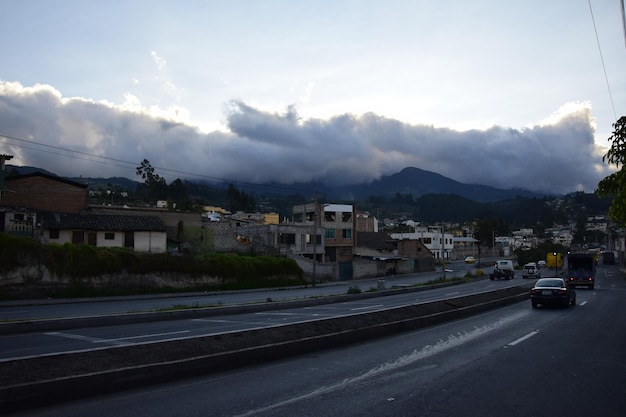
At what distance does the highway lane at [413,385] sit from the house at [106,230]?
42488mm

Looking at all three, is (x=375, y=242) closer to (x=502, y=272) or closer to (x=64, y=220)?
(x=502, y=272)

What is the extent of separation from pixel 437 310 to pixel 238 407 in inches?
549

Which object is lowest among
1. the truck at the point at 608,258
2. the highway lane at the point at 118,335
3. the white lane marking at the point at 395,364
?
the truck at the point at 608,258

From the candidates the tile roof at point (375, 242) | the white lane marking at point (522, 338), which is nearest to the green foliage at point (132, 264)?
the white lane marking at point (522, 338)

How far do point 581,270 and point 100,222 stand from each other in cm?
4551

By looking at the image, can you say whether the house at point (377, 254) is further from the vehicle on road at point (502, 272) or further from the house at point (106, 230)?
the house at point (106, 230)

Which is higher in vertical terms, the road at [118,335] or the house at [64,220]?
the house at [64,220]

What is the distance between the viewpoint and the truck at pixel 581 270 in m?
46.2

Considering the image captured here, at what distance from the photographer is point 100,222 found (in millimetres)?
51781

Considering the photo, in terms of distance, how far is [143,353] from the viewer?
33.2 ft

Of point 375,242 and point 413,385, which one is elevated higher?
point 375,242

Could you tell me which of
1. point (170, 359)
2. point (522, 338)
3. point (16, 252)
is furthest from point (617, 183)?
point (16, 252)

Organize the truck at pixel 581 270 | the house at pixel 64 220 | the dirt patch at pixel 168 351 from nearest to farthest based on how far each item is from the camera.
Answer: the dirt patch at pixel 168 351
the truck at pixel 581 270
the house at pixel 64 220

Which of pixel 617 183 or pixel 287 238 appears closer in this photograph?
pixel 617 183
